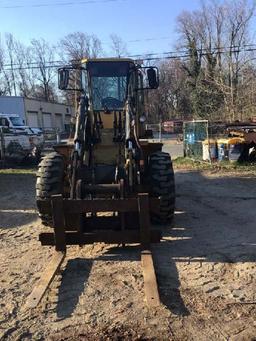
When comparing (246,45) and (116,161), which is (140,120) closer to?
(116,161)

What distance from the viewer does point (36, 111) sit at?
55.2 meters

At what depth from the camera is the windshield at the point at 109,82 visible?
30.4 ft

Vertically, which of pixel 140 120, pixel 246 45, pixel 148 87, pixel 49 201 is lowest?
pixel 49 201

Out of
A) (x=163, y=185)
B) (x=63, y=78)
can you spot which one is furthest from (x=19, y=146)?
(x=163, y=185)

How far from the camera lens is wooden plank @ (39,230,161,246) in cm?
673

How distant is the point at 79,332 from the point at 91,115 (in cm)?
509

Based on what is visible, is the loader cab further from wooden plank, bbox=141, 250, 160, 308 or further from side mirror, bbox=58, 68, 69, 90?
wooden plank, bbox=141, 250, 160, 308

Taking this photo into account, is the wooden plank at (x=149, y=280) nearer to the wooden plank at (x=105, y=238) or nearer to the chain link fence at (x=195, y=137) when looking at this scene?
the wooden plank at (x=105, y=238)

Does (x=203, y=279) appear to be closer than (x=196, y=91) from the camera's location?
Yes

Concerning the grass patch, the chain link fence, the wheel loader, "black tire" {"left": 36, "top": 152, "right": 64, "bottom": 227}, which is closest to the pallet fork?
the wheel loader

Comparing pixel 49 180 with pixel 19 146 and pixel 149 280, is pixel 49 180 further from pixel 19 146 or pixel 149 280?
pixel 19 146

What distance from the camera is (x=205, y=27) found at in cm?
5262

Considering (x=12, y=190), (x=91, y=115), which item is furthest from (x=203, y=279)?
(x=12, y=190)

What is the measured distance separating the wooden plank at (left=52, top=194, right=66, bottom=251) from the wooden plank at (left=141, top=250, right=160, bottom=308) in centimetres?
113
